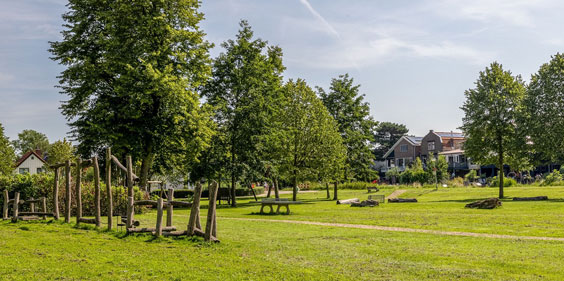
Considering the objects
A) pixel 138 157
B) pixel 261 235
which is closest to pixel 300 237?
pixel 261 235

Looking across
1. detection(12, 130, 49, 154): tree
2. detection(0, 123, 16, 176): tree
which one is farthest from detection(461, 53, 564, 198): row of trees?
detection(12, 130, 49, 154): tree

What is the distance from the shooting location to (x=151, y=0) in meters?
35.4

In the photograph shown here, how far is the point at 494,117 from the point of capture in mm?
46031

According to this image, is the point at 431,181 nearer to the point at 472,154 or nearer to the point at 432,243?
the point at 472,154

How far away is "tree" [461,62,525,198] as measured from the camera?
46062mm

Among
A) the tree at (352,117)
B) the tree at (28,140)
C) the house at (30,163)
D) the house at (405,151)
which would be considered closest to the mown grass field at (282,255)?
the tree at (352,117)

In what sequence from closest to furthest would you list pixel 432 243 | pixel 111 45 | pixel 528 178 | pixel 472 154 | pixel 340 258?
pixel 340 258 → pixel 432 243 → pixel 111 45 → pixel 472 154 → pixel 528 178

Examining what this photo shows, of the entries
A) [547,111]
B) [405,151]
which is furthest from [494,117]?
[405,151]

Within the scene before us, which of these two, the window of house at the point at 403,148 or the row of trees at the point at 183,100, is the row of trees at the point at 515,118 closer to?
the row of trees at the point at 183,100

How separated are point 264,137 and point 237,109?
352cm

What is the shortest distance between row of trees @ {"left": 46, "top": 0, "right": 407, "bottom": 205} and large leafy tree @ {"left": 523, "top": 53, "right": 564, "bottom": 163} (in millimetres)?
17424

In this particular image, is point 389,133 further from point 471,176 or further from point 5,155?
point 5,155

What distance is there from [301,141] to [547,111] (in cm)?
2220

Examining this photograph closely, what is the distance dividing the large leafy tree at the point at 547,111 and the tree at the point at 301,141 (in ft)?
57.0
